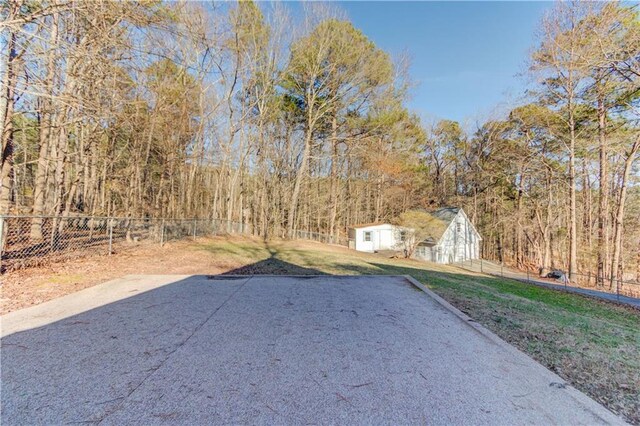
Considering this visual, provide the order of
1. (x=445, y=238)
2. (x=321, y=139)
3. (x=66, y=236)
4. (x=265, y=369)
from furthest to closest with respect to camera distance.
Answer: (x=445, y=238) → (x=321, y=139) → (x=66, y=236) → (x=265, y=369)

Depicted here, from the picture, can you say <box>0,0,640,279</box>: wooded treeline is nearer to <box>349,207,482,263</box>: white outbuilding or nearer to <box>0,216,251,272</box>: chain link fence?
<box>0,216,251,272</box>: chain link fence

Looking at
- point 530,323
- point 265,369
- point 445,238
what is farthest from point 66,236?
point 445,238

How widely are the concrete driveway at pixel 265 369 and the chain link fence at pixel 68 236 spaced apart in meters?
2.68

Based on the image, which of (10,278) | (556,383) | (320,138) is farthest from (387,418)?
(320,138)

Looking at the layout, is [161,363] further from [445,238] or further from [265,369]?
[445,238]

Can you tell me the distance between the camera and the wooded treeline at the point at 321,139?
9.30m

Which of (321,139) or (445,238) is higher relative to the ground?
(321,139)

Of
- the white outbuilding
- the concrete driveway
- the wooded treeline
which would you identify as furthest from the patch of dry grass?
the white outbuilding

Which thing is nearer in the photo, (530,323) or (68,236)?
(530,323)

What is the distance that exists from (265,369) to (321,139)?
19.4 metres

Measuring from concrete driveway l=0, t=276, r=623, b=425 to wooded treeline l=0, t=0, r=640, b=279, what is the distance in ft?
15.0

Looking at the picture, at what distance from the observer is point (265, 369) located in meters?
2.23

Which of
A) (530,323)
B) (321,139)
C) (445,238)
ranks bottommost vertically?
(530,323)

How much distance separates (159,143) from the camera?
1568cm
